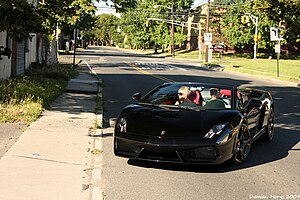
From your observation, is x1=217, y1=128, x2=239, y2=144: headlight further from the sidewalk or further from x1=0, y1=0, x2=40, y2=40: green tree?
x1=0, y1=0, x2=40, y2=40: green tree

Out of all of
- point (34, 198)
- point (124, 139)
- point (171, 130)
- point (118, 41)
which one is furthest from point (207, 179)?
Result: point (118, 41)

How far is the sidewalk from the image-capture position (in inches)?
207

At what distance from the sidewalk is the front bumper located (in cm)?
84

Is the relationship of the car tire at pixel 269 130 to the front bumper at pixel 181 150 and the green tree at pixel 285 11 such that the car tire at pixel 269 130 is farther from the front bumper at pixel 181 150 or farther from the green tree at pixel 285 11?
the green tree at pixel 285 11

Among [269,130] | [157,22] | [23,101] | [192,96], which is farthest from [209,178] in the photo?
[157,22]

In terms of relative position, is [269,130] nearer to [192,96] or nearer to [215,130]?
[192,96]

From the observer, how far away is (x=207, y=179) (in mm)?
6238

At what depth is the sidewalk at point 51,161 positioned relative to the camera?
17.3 feet

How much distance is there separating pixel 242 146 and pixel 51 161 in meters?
2.93

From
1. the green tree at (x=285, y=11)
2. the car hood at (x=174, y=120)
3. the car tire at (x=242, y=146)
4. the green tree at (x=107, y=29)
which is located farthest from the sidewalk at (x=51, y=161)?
the green tree at (x=107, y=29)

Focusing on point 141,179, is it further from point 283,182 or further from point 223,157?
point 283,182

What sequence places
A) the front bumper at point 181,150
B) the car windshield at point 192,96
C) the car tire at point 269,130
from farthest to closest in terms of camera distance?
the car tire at point 269,130
the car windshield at point 192,96
the front bumper at point 181,150

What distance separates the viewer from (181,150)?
6.23 meters

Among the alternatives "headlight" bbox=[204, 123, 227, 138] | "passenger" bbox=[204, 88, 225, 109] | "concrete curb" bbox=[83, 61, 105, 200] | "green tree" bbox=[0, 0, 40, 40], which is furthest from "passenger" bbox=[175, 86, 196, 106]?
"green tree" bbox=[0, 0, 40, 40]
